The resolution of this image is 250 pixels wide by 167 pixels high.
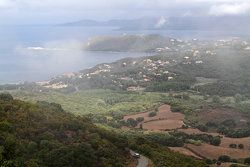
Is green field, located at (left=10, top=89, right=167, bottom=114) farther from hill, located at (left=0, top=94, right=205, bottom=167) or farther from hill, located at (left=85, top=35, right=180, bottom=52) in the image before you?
hill, located at (left=85, top=35, right=180, bottom=52)

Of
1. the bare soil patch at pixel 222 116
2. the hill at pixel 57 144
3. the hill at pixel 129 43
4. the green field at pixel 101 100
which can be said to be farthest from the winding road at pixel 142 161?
the hill at pixel 129 43

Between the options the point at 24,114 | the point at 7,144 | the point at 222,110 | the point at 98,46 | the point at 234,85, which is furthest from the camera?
the point at 98,46

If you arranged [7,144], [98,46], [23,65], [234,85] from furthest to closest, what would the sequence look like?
[98,46] → [23,65] → [234,85] → [7,144]

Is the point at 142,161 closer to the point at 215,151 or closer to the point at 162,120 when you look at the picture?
the point at 215,151

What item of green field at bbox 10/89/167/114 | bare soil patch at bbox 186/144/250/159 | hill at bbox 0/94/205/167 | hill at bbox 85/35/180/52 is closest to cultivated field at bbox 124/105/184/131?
green field at bbox 10/89/167/114

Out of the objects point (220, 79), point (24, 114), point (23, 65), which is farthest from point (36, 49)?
point (24, 114)

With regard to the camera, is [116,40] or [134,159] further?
[116,40]

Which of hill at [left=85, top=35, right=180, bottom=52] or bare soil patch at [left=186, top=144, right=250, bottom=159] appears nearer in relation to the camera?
bare soil patch at [left=186, top=144, right=250, bottom=159]

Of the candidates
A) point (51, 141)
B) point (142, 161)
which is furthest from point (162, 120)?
point (51, 141)

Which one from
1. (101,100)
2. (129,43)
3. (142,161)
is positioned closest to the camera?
(142,161)

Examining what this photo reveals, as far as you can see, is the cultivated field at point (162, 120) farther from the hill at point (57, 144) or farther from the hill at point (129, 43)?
the hill at point (129, 43)

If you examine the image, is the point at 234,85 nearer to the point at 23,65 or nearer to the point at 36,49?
the point at 23,65
